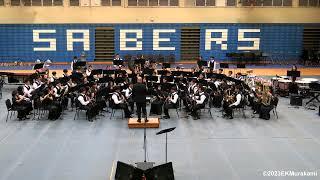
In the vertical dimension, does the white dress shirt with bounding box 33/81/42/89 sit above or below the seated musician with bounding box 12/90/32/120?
above

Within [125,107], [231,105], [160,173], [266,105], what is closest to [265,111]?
[266,105]

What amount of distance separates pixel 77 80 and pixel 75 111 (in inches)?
76.7

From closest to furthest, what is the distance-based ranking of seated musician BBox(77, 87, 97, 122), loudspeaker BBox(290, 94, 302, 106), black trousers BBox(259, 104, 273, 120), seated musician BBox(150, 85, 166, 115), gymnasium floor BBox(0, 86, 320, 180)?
1. gymnasium floor BBox(0, 86, 320, 180)
2. seated musician BBox(77, 87, 97, 122)
3. black trousers BBox(259, 104, 273, 120)
4. seated musician BBox(150, 85, 166, 115)
5. loudspeaker BBox(290, 94, 302, 106)

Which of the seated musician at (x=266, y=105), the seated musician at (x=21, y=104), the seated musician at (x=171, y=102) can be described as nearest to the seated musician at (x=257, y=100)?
the seated musician at (x=266, y=105)

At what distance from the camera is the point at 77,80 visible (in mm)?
21422

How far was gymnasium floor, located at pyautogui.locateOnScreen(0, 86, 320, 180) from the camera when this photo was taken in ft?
40.7

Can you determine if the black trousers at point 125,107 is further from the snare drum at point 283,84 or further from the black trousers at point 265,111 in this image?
the snare drum at point 283,84

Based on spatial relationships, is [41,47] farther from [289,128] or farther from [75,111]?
[289,128]

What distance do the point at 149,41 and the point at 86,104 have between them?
62.9 feet

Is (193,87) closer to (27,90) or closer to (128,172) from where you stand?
(27,90)

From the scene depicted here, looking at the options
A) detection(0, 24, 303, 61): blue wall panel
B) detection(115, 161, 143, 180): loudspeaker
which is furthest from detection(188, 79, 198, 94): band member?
detection(0, 24, 303, 61): blue wall panel

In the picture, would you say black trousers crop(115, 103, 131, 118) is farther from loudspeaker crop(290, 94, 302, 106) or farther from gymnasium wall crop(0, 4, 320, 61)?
gymnasium wall crop(0, 4, 320, 61)

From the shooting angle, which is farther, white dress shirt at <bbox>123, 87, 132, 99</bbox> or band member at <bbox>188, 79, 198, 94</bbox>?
band member at <bbox>188, 79, 198, 94</bbox>

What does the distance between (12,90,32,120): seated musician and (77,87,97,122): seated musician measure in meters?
2.30
